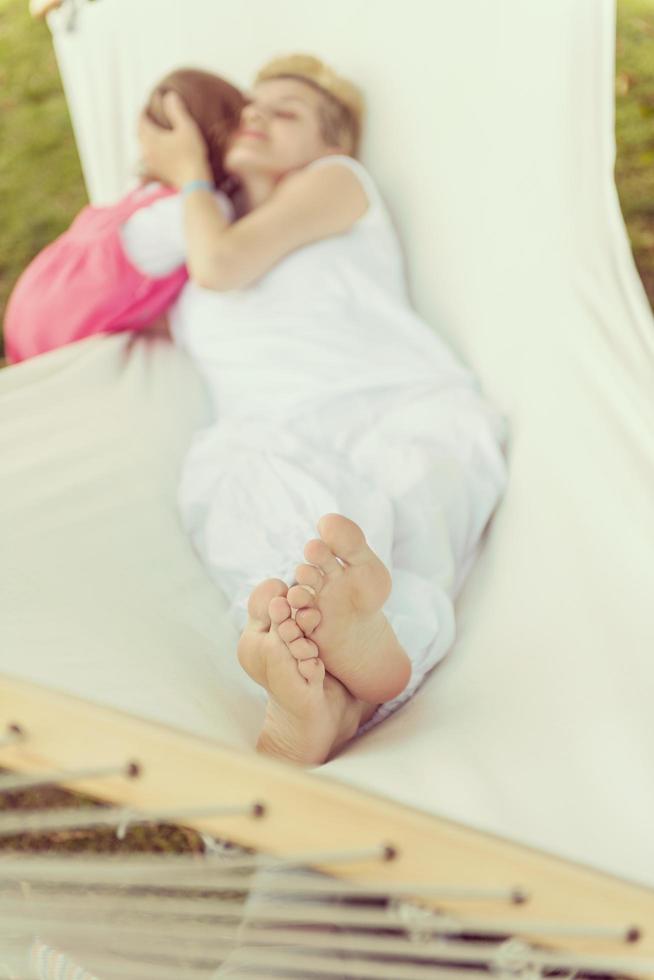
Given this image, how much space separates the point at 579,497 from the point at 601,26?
0.75 meters

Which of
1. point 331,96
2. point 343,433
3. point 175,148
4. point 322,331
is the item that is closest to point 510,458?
point 343,433

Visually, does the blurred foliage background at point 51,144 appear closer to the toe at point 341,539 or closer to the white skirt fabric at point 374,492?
the white skirt fabric at point 374,492

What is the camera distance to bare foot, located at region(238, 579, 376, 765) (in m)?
0.99

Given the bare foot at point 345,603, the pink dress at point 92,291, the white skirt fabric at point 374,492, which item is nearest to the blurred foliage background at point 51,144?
the pink dress at point 92,291

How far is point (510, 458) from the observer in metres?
1.45

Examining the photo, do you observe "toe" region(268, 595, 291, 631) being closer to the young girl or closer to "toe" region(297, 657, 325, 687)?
"toe" region(297, 657, 325, 687)

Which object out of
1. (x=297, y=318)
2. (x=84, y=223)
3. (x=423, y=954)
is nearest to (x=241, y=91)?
(x=84, y=223)

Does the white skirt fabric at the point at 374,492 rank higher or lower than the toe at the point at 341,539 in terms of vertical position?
lower

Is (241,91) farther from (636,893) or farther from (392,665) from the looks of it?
(636,893)

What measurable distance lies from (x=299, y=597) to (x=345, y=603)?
5cm

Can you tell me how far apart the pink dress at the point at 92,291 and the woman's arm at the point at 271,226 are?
15cm

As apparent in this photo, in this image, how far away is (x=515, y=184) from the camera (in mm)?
1618

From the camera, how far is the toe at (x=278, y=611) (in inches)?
38.7

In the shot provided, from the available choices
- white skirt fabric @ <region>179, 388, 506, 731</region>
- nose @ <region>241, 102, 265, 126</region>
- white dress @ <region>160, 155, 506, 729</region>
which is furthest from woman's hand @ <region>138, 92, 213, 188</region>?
white skirt fabric @ <region>179, 388, 506, 731</region>
